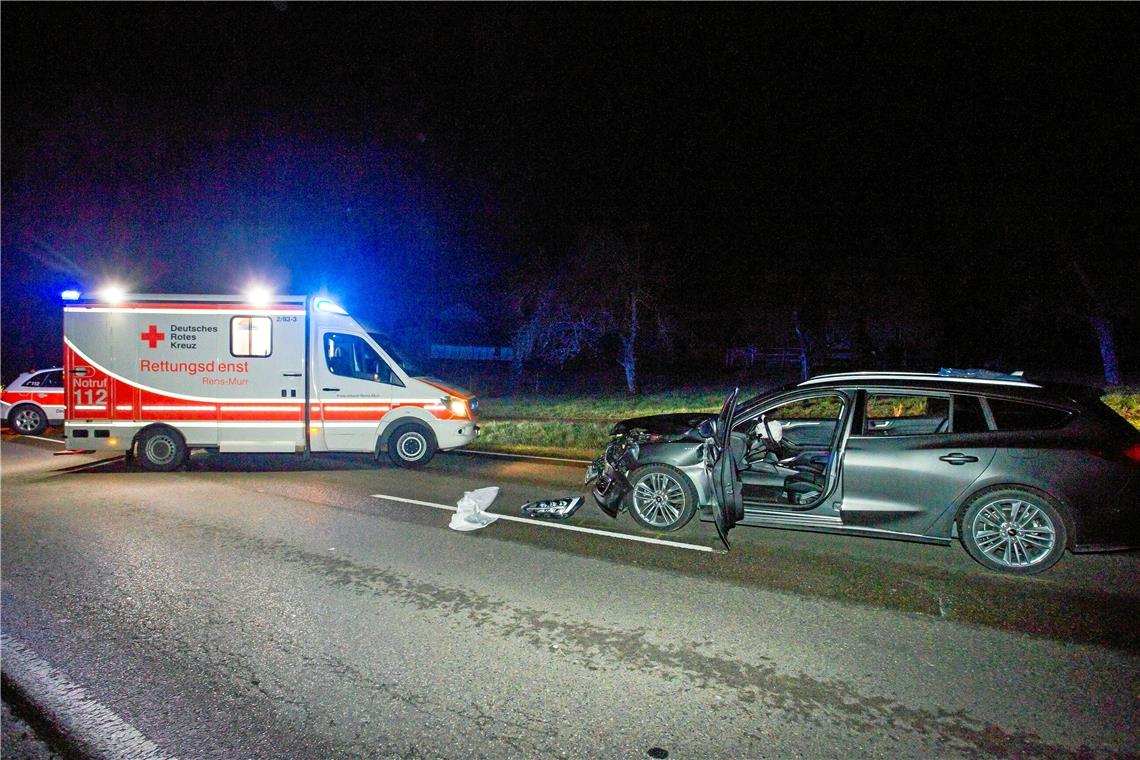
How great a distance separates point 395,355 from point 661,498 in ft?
19.7

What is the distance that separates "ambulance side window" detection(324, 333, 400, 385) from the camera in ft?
35.4

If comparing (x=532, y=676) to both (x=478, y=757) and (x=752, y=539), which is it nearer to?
(x=478, y=757)

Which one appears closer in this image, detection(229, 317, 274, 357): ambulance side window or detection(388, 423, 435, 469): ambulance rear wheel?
detection(229, 317, 274, 357): ambulance side window

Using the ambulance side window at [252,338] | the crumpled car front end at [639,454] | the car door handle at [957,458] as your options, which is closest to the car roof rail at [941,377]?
the car door handle at [957,458]

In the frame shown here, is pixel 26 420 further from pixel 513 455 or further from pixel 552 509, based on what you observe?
pixel 552 509

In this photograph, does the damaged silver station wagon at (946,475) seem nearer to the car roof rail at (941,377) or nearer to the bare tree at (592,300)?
the car roof rail at (941,377)

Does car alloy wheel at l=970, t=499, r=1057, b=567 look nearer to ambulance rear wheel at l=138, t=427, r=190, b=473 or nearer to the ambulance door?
the ambulance door

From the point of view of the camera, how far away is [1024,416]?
5.73 meters

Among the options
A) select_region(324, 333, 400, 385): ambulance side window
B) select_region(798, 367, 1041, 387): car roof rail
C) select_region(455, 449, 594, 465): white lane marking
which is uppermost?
select_region(324, 333, 400, 385): ambulance side window

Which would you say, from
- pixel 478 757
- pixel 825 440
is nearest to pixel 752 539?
pixel 825 440

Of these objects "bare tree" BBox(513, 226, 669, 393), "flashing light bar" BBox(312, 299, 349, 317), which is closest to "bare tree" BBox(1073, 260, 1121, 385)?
"bare tree" BBox(513, 226, 669, 393)

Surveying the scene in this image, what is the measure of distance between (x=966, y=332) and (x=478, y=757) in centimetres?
3477

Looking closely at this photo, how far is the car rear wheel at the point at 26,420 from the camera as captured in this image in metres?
15.7

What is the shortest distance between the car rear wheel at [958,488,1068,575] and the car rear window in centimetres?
56
